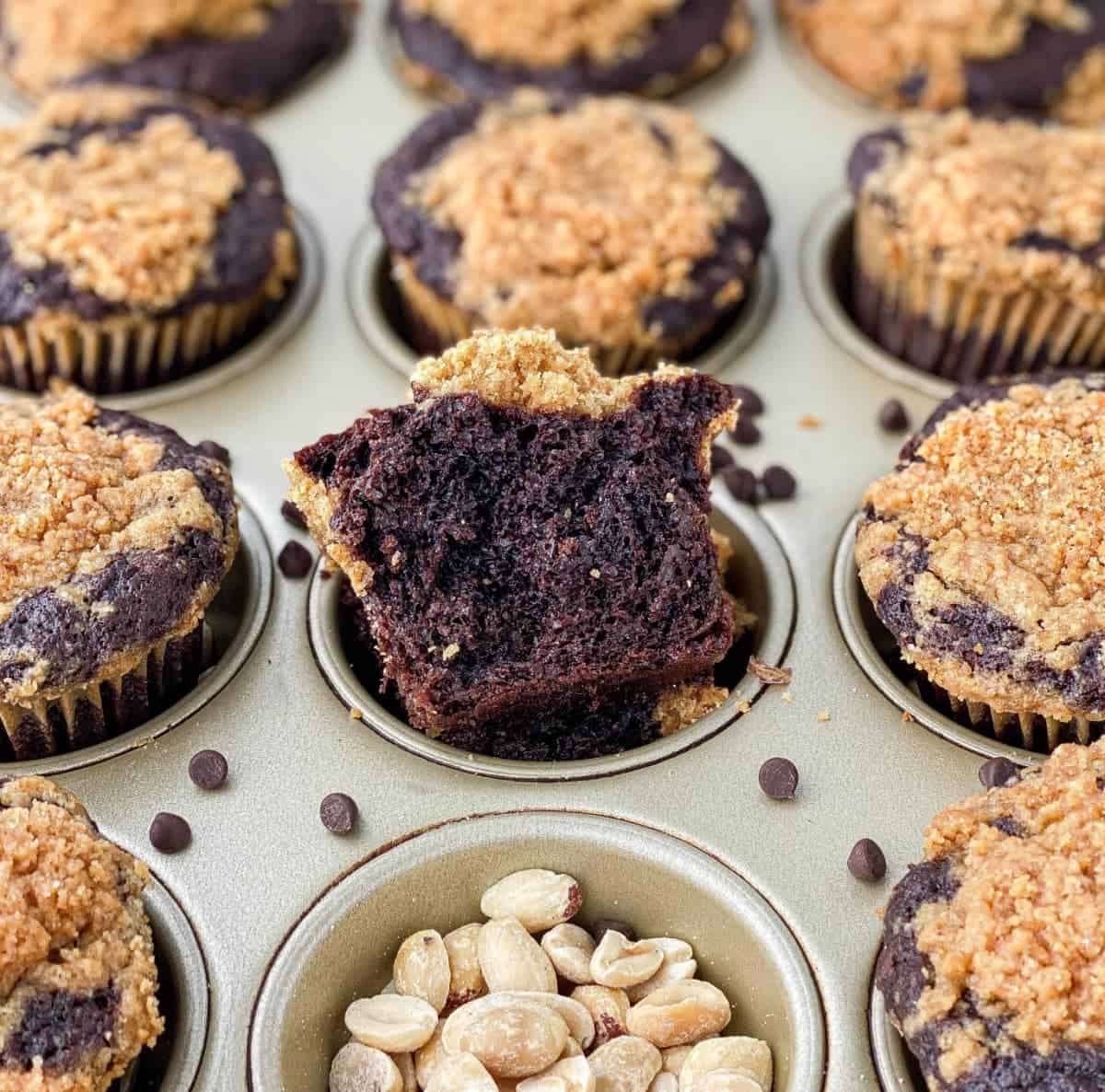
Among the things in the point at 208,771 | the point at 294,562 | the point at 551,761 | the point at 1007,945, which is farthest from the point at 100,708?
the point at 1007,945

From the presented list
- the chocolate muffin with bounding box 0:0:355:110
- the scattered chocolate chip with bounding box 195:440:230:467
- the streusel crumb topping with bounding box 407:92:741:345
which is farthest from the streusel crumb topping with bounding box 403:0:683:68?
the scattered chocolate chip with bounding box 195:440:230:467

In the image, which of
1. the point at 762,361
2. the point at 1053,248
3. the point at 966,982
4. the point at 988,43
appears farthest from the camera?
the point at 988,43

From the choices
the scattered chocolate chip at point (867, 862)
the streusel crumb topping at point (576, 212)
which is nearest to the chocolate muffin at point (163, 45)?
the streusel crumb topping at point (576, 212)

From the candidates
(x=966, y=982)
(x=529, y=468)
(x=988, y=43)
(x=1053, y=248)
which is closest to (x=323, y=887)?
(x=529, y=468)

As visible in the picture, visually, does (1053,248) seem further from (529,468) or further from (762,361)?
(529,468)

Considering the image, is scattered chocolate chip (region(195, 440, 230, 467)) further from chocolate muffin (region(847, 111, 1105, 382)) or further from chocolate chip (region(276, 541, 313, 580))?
chocolate muffin (region(847, 111, 1105, 382))

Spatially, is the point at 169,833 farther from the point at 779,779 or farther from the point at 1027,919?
the point at 1027,919
